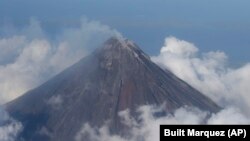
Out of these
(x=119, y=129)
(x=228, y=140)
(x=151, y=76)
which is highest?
(x=151, y=76)

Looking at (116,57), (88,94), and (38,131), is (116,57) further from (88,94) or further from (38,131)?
(38,131)

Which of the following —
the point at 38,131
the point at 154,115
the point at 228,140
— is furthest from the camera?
the point at 38,131

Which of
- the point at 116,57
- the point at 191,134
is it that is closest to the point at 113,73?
the point at 116,57

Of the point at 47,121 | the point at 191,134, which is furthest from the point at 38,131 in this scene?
the point at 191,134

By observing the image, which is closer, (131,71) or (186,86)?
(131,71)

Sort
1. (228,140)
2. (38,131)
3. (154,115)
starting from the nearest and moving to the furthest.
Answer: (228,140) → (154,115) → (38,131)

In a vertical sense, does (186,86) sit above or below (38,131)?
above
